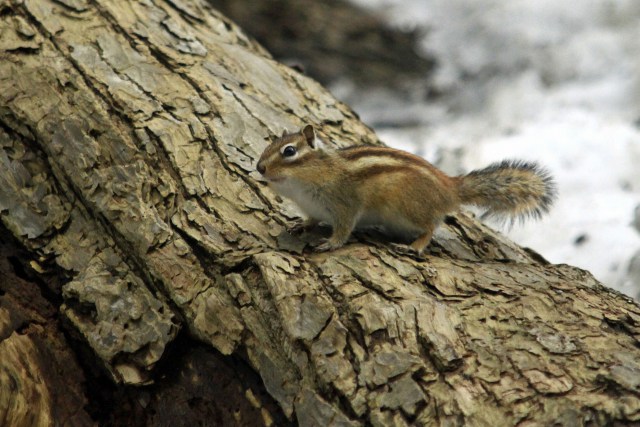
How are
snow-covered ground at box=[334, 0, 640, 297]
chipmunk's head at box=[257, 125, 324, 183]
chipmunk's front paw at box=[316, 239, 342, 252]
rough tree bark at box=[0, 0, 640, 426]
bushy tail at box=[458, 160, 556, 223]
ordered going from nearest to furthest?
rough tree bark at box=[0, 0, 640, 426] < chipmunk's front paw at box=[316, 239, 342, 252] < chipmunk's head at box=[257, 125, 324, 183] < bushy tail at box=[458, 160, 556, 223] < snow-covered ground at box=[334, 0, 640, 297]

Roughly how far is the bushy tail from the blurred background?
1541mm

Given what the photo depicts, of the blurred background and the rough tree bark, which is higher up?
the blurred background

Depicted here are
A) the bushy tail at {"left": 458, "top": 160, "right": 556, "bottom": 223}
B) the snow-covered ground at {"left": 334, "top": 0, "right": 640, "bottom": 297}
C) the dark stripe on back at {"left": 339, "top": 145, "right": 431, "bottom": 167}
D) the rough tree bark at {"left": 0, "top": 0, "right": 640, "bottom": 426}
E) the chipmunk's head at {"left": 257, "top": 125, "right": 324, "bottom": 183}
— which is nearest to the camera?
the rough tree bark at {"left": 0, "top": 0, "right": 640, "bottom": 426}

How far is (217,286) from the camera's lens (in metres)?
3.69

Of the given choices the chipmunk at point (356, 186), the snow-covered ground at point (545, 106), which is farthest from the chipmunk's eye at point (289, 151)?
the snow-covered ground at point (545, 106)

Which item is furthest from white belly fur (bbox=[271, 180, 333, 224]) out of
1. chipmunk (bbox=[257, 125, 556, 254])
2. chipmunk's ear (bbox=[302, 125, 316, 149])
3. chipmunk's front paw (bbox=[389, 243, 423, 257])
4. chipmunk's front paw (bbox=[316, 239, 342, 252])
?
chipmunk's front paw (bbox=[389, 243, 423, 257])

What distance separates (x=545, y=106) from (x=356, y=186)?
4.04 m

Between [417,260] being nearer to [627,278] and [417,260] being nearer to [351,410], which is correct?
[351,410]

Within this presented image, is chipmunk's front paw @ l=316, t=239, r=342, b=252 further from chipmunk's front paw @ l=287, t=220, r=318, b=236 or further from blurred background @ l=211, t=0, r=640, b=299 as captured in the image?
blurred background @ l=211, t=0, r=640, b=299

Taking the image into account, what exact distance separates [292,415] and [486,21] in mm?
6172

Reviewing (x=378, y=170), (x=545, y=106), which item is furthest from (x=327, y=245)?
(x=545, y=106)

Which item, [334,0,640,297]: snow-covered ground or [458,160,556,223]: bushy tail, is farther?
[334,0,640,297]: snow-covered ground

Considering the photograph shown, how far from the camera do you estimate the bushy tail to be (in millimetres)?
4324

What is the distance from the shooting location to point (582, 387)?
3.13 m
